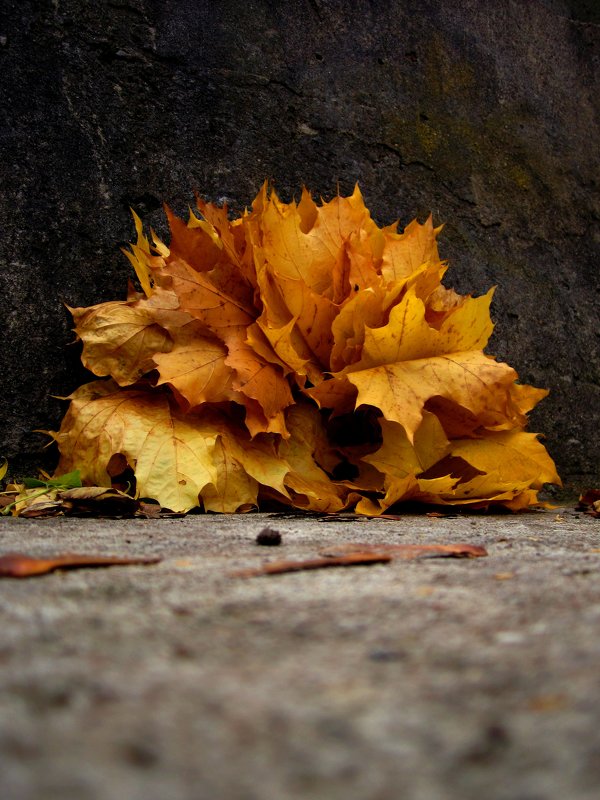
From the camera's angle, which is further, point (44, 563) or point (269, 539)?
point (269, 539)

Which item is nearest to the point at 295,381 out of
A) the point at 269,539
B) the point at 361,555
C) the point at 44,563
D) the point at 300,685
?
the point at 269,539

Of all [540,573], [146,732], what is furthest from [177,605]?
[540,573]

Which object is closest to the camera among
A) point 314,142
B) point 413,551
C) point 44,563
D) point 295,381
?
point 44,563

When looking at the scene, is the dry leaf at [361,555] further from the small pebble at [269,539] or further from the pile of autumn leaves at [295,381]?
the pile of autumn leaves at [295,381]

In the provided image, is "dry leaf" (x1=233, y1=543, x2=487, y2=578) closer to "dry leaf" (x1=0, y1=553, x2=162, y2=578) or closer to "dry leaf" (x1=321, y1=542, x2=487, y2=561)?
"dry leaf" (x1=321, y1=542, x2=487, y2=561)

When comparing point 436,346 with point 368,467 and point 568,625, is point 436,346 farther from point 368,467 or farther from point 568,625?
point 568,625

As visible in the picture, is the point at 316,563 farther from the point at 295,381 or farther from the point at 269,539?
the point at 295,381
